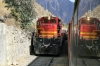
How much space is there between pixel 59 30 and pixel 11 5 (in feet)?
32.6

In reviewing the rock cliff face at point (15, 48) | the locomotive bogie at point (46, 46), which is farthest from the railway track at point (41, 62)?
the locomotive bogie at point (46, 46)

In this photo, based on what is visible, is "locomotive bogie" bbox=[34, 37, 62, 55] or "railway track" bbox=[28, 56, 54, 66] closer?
"railway track" bbox=[28, 56, 54, 66]

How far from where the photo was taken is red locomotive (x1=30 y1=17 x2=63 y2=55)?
2108 centimetres

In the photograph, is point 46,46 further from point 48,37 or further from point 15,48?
point 15,48

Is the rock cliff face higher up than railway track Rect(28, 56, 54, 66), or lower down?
higher up

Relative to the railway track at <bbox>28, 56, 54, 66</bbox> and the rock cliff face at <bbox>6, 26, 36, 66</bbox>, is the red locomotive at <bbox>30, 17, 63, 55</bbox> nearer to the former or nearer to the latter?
the rock cliff face at <bbox>6, 26, 36, 66</bbox>

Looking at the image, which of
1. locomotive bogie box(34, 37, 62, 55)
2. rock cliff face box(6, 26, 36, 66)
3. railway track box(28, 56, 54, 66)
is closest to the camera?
rock cliff face box(6, 26, 36, 66)

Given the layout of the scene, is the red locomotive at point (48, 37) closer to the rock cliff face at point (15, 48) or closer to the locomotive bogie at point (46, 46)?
the locomotive bogie at point (46, 46)

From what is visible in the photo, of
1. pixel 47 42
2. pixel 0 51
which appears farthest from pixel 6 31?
pixel 47 42

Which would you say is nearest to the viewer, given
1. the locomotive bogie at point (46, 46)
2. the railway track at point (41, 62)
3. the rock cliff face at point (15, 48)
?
the rock cliff face at point (15, 48)

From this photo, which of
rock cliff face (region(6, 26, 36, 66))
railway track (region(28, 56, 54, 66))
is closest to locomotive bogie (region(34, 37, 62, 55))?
rock cliff face (region(6, 26, 36, 66))

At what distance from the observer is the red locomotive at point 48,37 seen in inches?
A: 830

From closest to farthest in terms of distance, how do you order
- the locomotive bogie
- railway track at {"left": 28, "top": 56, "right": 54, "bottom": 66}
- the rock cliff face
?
1. the rock cliff face
2. railway track at {"left": 28, "top": 56, "right": 54, "bottom": 66}
3. the locomotive bogie

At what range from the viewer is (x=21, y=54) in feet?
63.8
